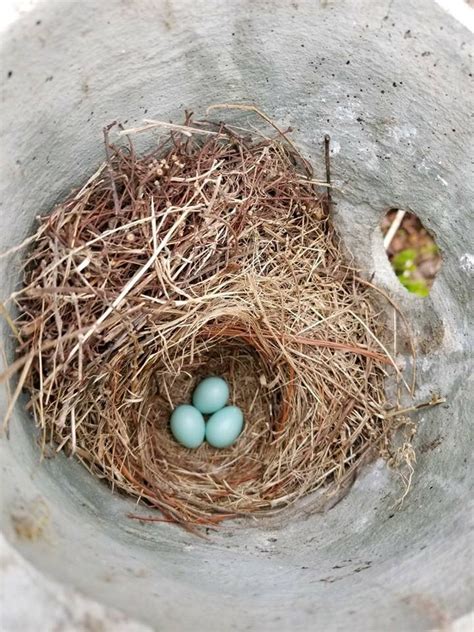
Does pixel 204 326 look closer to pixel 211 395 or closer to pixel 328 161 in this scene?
pixel 211 395

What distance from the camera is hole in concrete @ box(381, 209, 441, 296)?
2096 mm

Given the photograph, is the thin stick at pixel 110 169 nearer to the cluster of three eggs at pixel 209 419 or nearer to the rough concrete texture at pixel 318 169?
the rough concrete texture at pixel 318 169

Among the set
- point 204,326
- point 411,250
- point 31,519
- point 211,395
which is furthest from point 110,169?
point 411,250

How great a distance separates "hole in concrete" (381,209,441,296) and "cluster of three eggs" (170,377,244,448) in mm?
741

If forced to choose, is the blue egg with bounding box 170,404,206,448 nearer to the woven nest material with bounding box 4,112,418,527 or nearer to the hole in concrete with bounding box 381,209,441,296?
the woven nest material with bounding box 4,112,418,527

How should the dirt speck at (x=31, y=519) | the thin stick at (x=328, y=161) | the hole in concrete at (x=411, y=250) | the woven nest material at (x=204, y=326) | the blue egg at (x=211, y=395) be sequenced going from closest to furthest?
the dirt speck at (x=31, y=519) < the woven nest material at (x=204, y=326) < the thin stick at (x=328, y=161) < the blue egg at (x=211, y=395) < the hole in concrete at (x=411, y=250)

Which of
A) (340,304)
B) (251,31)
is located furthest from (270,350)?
(251,31)

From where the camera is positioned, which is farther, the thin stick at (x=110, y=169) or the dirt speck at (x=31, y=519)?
the thin stick at (x=110, y=169)

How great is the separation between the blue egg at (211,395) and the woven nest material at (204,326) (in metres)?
0.06

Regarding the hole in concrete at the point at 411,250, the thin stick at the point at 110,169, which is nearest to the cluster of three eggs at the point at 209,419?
the thin stick at the point at 110,169

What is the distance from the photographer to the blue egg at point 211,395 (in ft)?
5.46

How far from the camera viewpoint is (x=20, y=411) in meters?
1.31

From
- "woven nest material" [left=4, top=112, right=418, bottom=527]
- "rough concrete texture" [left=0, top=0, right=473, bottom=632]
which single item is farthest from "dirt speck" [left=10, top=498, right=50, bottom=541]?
"woven nest material" [left=4, top=112, right=418, bottom=527]

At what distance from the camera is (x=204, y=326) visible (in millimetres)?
1570
